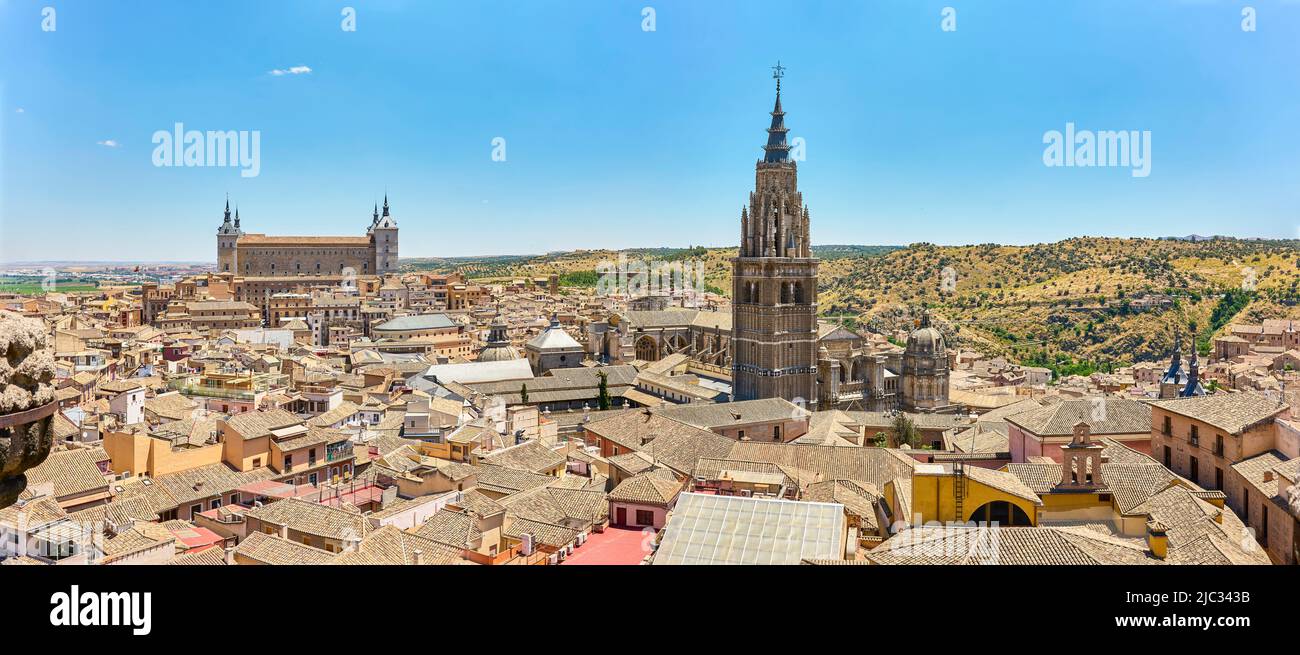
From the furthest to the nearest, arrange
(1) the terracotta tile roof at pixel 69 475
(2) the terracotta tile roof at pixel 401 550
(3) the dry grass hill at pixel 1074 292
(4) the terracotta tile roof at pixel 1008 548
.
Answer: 1. (3) the dry grass hill at pixel 1074 292
2. (1) the terracotta tile roof at pixel 69 475
3. (2) the terracotta tile roof at pixel 401 550
4. (4) the terracotta tile roof at pixel 1008 548

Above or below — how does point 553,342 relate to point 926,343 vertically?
below

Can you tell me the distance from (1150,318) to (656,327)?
3117cm

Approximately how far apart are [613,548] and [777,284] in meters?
21.1

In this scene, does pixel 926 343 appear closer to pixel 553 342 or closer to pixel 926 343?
pixel 926 343

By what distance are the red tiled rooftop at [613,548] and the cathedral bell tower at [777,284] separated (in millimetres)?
19323

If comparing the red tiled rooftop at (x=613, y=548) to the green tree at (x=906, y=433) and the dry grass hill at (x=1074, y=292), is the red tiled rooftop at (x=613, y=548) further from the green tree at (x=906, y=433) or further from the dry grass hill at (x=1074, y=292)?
the dry grass hill at (x=1074, y=292)

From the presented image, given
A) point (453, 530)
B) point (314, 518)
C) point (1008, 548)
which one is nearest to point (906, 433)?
point (453, 530)

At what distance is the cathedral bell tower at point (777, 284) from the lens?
29172 mm

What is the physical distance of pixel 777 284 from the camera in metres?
29.3

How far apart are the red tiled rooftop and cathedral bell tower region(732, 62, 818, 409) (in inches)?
761

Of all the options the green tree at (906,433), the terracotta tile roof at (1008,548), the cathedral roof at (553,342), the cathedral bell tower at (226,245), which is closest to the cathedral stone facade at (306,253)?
the cathedral bell tower at (226,245)
